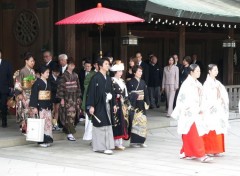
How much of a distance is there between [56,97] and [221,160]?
11.6ft

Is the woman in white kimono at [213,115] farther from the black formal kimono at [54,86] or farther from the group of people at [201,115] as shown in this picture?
the black formal kimono at [54,86]

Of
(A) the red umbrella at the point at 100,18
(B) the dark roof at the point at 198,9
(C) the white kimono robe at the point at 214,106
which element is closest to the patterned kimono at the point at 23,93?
(A) the red umbrella at the point at 100,18

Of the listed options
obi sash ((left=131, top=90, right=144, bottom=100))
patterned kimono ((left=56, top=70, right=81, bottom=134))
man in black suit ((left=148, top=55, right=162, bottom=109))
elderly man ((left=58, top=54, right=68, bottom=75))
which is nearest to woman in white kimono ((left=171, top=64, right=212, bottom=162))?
obi sash ((left=131, top=90, right=144, bottom=100))

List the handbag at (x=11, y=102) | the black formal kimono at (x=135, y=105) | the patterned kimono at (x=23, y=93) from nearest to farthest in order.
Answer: the black formal kimono at (x=135, y=105)
the patterned kimono at (x=23, y=93)
the handbag at (x=11, y=102)

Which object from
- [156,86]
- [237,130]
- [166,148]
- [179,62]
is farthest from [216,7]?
[166,148]

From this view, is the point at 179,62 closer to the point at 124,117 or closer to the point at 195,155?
the point at 124,117

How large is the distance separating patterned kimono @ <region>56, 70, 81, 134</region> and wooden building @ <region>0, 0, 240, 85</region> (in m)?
1.45

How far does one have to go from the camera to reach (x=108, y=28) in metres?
15.6

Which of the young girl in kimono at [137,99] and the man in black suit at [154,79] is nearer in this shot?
the young girl in kimono at [137,99]

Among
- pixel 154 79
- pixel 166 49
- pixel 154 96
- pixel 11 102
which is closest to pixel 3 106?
pixel 11 102

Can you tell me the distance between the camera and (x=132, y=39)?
14.1 metres

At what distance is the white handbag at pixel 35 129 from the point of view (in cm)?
1026

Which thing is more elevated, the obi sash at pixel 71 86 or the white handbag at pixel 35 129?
the obi sash at pixel 71 86

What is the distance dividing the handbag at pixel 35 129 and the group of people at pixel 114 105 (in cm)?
21
